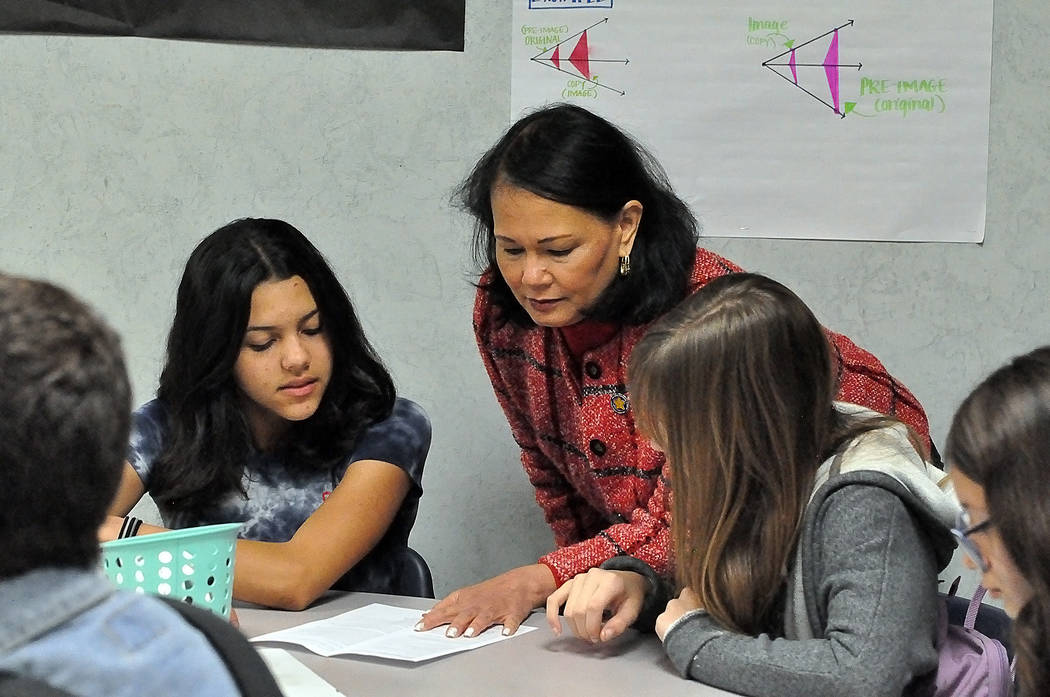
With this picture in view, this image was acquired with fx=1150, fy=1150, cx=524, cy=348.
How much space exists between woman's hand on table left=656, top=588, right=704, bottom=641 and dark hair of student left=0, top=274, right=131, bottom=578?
0.82m

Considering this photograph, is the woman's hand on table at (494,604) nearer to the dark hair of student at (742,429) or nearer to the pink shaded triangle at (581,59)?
the dark hair of student at (742,429)

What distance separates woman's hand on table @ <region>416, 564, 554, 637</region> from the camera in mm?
1422

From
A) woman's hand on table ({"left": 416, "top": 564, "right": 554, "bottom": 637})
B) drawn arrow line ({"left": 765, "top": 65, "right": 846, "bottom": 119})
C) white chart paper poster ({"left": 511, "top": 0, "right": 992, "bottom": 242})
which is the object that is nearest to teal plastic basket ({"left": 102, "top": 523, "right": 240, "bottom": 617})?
woman's hand on table ({"left": 416, "top": 564, "right": 554, "bottom": 637})

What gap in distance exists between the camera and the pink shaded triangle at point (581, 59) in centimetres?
233

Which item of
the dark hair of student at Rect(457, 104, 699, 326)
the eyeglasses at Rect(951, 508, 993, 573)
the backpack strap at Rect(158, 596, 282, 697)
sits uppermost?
the dark hair of student at Rect(457, 104, 699, 326)

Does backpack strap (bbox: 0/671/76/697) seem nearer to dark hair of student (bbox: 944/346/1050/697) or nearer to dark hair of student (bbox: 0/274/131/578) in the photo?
dark hair of student (bbox: 0/274/131/578)

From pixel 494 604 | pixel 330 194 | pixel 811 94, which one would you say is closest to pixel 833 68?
pixel 811 94

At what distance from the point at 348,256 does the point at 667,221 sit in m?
0.97

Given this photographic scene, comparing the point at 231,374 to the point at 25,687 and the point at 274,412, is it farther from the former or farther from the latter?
the point at 25,687

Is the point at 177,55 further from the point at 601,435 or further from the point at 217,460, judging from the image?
the point at 601,435

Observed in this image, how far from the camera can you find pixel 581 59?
233 centimetres

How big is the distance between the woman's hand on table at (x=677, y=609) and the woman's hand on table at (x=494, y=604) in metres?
0.21

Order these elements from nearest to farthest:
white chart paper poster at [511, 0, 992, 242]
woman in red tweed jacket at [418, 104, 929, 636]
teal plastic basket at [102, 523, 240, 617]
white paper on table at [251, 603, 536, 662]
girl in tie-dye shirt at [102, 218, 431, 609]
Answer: teal plastic basket at [102, 523, 240, 617] < white paper on table at [251, 603, 536, 662] < woman in red tweed jacket at [418, 104, 929, 636] < girl in tie-dye shirt at [102, 218, 431, 609] < white chart paper poster at [511, 0, 992, 242]

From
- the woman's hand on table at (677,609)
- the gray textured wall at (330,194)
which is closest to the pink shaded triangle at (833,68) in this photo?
the gray textured wall at (330,194)
